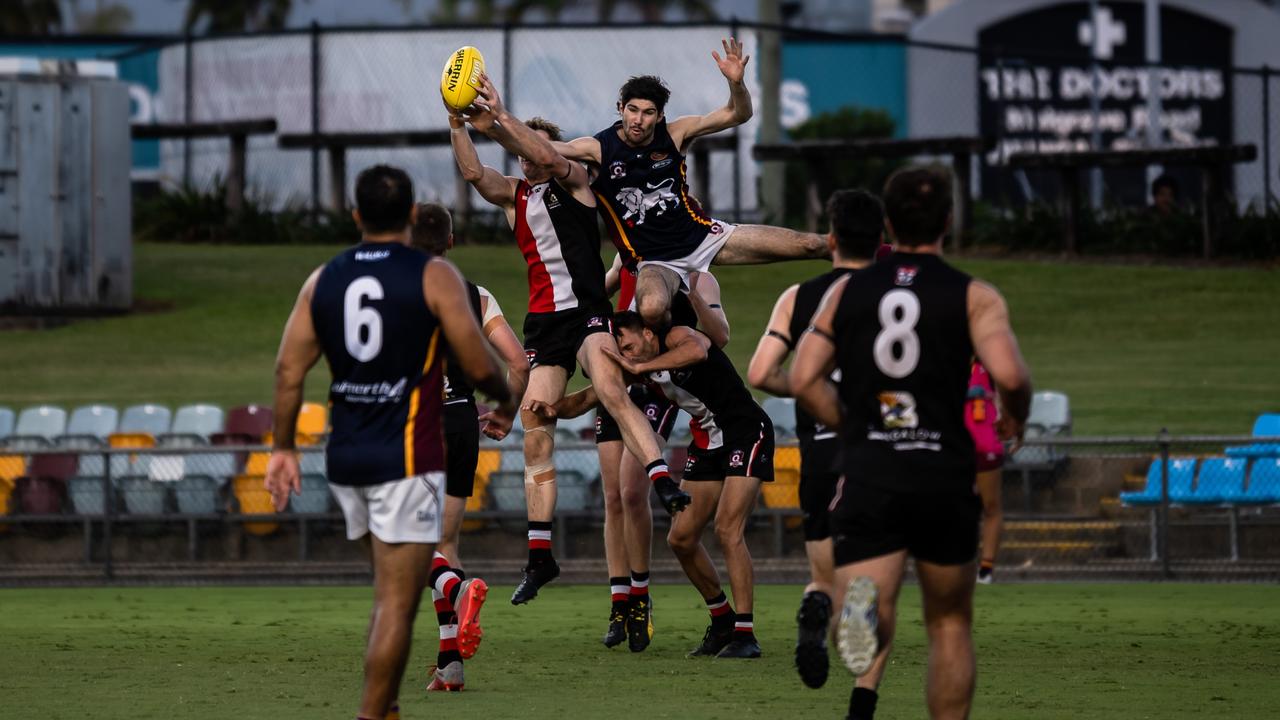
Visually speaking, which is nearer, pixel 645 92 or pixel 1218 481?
pixel 645 92

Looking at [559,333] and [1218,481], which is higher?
[559,333]

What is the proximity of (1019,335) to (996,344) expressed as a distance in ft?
55.7

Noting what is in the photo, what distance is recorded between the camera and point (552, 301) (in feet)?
35.6

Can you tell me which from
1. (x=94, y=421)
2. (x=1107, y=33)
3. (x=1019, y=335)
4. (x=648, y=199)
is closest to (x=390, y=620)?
(x=648, y=199)

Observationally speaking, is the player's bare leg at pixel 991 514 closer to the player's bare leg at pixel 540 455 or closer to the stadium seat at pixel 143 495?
the player's bare leg at pixel 540 455

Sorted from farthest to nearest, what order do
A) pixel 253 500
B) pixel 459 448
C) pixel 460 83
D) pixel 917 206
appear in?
pixel 253 500 → pixel 460 83 → pixel 459 448 → pixel 917 206

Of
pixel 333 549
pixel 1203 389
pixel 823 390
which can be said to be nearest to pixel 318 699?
pixel 823 390

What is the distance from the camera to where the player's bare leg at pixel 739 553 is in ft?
34.1

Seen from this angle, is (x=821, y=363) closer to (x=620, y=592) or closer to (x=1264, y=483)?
(x=620, y=592)

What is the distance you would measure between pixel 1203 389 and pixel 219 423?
1039 centimetres

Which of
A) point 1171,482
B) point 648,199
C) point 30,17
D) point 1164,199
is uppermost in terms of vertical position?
point 30,17

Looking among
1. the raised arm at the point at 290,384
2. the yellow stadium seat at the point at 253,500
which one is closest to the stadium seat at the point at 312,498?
the yellow stadium seat at the point at 253,500

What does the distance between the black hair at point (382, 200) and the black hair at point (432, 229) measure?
1.78 m

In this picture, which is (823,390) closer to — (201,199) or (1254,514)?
(1254,514)
